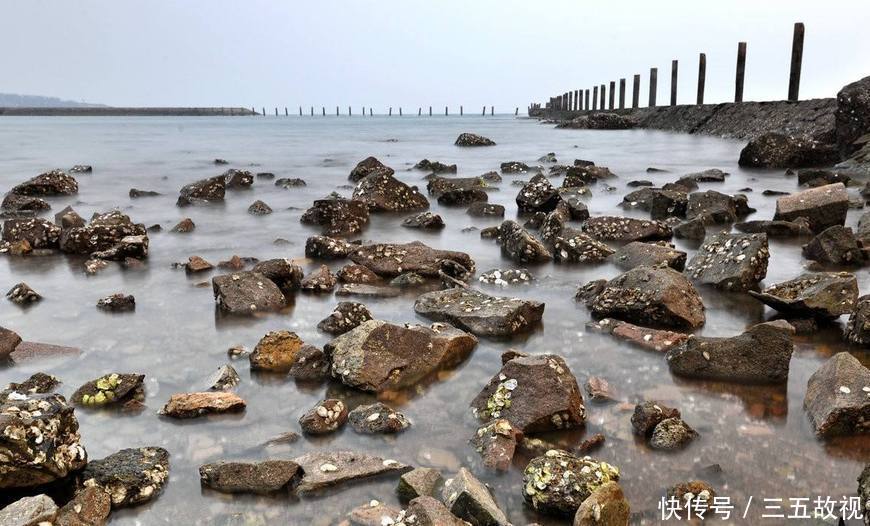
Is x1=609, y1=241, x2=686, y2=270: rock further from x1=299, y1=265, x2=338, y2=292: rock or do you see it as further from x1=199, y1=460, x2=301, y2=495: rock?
x1=199, y1=460, x2=301, y2=495: rock

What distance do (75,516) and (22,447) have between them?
14.2 inches

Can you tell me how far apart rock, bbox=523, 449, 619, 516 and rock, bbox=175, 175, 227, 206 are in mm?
10412

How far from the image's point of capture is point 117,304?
17.1 feet

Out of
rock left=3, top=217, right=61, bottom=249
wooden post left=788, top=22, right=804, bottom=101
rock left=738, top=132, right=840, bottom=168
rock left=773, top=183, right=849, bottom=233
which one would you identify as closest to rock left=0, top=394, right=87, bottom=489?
rock left=3, top=217, right=61, bottom=249

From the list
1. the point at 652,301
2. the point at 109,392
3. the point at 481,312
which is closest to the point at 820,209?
the point at 652,301

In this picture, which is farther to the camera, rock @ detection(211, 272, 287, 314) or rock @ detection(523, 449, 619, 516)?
rock @ detection(211, 272, 287, 314)

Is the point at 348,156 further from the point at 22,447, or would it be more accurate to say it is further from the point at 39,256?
the point at 22,447

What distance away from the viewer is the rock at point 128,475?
2.69 meters

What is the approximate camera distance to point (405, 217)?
10125 millimetres

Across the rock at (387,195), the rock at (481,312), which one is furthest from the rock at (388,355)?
the rock at (387,195)

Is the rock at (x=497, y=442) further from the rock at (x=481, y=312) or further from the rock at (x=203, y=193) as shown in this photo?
the rock at (x=203, y=193)

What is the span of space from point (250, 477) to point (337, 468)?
1.22 ft

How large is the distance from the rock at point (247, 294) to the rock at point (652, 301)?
8.34 ft

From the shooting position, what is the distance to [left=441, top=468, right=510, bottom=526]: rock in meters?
2.46
